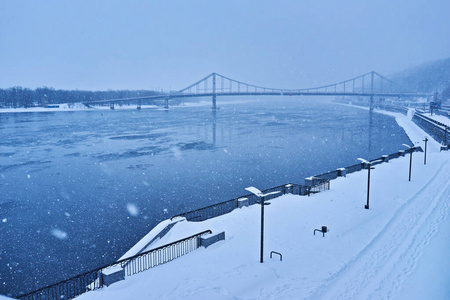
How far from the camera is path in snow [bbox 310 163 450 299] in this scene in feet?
24.9

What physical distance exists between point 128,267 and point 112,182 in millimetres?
12254

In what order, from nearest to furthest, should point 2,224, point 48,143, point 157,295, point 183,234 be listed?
point 157,295, point 183,234, point 2,224, point 48,143

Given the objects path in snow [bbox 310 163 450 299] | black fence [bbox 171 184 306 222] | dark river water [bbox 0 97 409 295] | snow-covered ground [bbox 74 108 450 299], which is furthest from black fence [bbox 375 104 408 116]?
snow-covered ground [bbox 74 108 450 299]

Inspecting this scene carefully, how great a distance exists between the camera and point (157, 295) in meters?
7.57

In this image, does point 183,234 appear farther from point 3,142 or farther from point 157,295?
point 3,142

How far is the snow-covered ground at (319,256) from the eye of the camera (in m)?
7.65

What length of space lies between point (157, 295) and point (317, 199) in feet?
29.3

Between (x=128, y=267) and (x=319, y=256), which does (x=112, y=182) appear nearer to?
(x=128, y=267)

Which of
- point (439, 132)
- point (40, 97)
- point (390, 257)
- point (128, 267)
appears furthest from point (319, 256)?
point (40, 97)

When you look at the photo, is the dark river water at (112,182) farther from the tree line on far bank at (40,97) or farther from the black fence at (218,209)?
the tree line on far bank at (40,97)

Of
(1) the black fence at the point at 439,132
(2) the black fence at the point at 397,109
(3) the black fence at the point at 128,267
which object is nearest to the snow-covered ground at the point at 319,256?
(3) the black fence at the point at 128,267

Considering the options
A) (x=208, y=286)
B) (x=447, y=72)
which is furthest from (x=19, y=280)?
(x=447, y=72)

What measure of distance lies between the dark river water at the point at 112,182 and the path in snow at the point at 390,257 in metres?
6.77

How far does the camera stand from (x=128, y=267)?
9.18m
